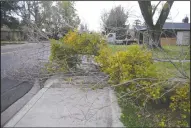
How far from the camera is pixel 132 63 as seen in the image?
512 cm

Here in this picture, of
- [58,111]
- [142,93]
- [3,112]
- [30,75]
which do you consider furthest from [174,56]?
[30,75]

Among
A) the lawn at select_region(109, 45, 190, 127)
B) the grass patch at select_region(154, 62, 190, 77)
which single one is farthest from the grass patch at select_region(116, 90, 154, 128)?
the grass patch at select_region(154, 62, 190, 77)

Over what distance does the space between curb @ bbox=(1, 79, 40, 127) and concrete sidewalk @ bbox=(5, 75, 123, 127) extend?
0.16 m

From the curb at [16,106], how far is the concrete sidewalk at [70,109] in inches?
6.4

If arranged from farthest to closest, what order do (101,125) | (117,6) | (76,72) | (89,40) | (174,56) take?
(89,40) → (117,6) → (76,72) → (174,56) → (101,125)

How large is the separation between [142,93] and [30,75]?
3854 mm

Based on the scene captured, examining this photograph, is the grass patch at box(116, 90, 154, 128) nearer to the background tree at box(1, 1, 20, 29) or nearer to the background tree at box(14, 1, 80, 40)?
the background tree at box(14, 1, 80, 40)

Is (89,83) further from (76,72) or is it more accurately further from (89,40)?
(89,40)

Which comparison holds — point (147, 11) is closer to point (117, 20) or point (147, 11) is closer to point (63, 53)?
point (117, 20)

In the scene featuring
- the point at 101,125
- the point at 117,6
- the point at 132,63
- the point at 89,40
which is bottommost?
the point at 101,125

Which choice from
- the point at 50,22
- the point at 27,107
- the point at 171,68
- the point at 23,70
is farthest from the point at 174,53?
the point at 23,70

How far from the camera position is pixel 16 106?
5.43m

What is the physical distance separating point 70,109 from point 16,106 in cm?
136

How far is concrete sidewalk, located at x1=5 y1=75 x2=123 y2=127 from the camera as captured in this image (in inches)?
167
